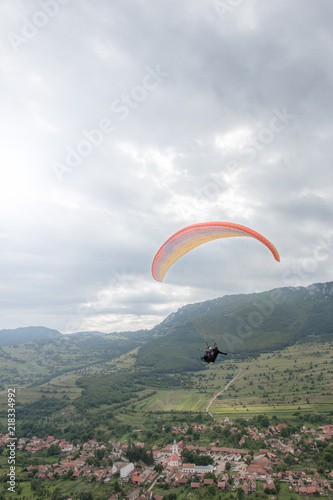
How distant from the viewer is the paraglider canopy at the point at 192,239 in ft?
48.5

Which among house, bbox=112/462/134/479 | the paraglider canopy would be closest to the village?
house, bbox=112/462/134/479

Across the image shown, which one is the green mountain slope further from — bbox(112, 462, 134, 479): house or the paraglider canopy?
the paraglider canopy

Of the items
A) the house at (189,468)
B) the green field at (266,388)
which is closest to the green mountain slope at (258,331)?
the green field at (266,388)

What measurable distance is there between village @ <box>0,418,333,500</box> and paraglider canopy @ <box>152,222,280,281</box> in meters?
25.6

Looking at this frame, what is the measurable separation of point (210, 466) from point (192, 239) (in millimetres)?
31161

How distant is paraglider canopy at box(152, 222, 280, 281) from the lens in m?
14.8

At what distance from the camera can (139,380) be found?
100312 mm

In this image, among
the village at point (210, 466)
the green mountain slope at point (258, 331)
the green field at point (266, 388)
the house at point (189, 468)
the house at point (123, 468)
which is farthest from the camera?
the green mountain slope at point (258, 331)

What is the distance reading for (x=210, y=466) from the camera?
108 feet

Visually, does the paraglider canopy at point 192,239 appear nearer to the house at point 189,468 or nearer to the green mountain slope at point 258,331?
the house at point 189,468

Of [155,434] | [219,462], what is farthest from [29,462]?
[219,462]

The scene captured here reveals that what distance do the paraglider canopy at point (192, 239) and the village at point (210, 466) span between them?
25590 millimetres

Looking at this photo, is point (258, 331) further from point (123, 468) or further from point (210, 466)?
point (123, 468)

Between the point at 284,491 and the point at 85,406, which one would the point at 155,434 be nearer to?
the point at 284,491
